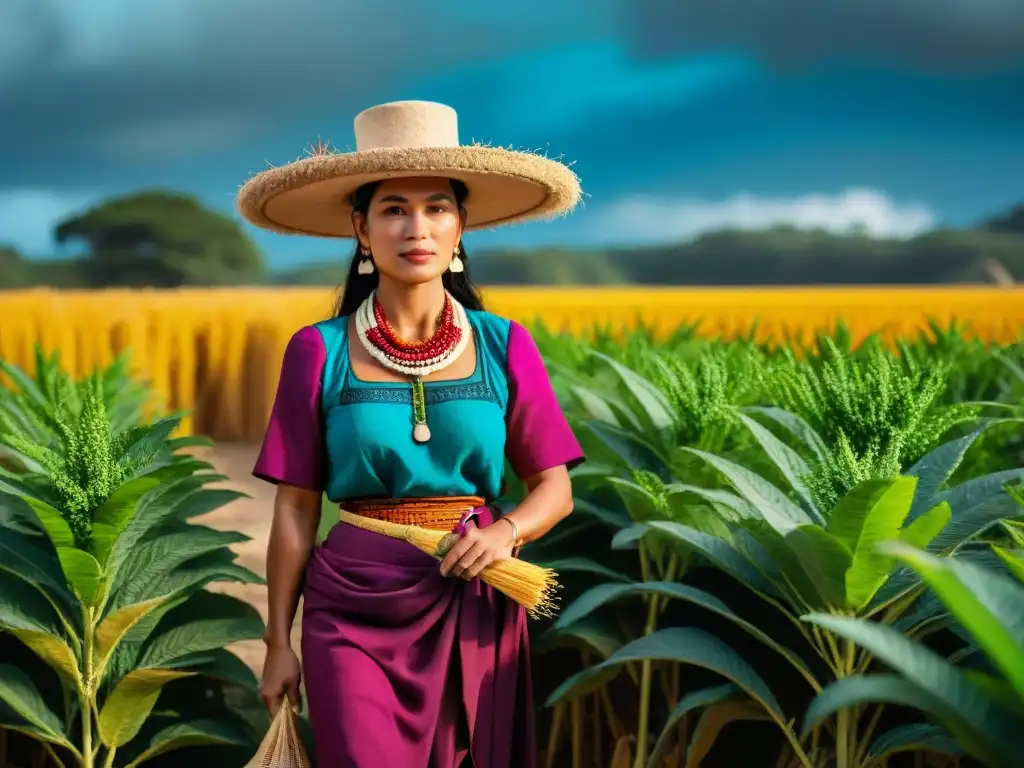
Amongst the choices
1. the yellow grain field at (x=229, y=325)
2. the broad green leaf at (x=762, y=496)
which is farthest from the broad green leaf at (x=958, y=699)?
the yellow grain field at (x=229, y=325)

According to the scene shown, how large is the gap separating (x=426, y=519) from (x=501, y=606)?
0.20 metres

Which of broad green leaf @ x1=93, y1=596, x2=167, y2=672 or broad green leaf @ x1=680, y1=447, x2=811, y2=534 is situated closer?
broad green leaf @ x1=680, y1=447, x2=811, y2=534

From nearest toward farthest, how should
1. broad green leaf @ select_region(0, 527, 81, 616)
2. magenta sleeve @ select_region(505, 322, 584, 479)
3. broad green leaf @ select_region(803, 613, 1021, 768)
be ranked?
broad green leaf @ select_region(803, 613, 1021, 768), magenta sleeve @ select_region(505, 322, 584, 479), broad green leaf @ select_region(0, 527, 81, 616)

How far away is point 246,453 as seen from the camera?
33.6ft

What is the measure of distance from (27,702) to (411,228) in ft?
3.90

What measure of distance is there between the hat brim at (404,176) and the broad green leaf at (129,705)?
34.7 inches

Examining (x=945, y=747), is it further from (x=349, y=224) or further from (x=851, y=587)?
(x=349, y=224)

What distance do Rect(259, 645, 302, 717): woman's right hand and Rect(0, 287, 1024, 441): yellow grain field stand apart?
751cm

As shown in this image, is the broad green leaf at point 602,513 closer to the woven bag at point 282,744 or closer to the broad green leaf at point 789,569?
the broad green leaf at point 789,569

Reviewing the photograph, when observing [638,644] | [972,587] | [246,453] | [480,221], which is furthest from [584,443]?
[246,453]

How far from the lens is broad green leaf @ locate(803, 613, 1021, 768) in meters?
1.24

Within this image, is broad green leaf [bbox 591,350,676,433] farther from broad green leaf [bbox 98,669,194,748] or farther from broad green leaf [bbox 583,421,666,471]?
broad green leaf [bbox 98,669,194,748]

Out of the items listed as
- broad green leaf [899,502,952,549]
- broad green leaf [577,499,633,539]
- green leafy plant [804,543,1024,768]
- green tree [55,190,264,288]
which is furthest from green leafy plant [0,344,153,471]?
green tree [55,190,264,288]

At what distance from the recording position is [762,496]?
197 cm
